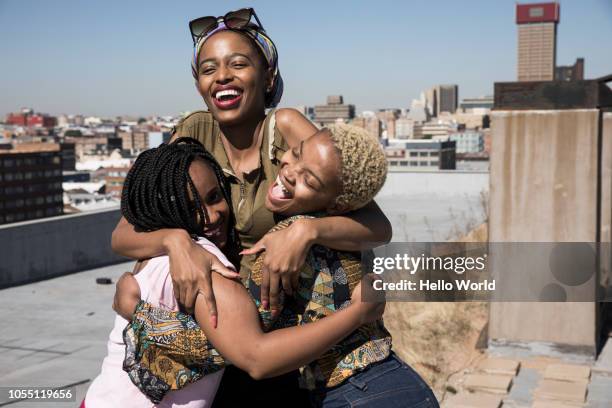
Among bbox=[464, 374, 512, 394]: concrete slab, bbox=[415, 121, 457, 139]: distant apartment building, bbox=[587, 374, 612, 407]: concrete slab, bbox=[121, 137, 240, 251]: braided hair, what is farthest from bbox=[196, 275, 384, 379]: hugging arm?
bbox=[415, 121, 457, 139]: distant apartment building

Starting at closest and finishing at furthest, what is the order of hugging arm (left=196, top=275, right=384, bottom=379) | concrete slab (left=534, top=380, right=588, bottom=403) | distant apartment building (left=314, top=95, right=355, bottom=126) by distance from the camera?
hugging arm (left=196, top=275, right=384, bottom=379), concrete slab (left=534, top=380, right=588, bottom=403), distant apartment building (left=314, top=95, right=355, bottom=126)

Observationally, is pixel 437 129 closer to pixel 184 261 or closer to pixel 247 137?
pixel 247 137

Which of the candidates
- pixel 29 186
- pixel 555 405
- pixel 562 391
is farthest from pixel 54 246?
pixel 29 186

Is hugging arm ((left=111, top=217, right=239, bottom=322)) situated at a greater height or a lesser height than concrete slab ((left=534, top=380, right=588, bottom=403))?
greater

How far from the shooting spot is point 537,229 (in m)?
6.09

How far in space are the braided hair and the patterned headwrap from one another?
44cm

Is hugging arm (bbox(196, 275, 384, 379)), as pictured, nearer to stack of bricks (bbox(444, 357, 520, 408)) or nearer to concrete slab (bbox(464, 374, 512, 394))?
stack of bricks (bbox(444, 357, 520, 408))

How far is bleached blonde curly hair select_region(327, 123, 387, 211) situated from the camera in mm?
1866

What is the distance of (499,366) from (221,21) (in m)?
4.53

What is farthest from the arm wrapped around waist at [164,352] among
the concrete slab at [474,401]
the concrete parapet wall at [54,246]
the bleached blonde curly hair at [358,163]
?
the concrete parapet wall at [54,246]

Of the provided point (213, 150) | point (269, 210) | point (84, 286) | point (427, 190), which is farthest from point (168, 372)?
point (427, 190)

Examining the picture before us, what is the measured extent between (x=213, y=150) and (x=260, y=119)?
185 millimetres

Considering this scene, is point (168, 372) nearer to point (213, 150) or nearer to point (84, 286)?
point (213, 150)

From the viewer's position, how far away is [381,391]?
188 centimetres
